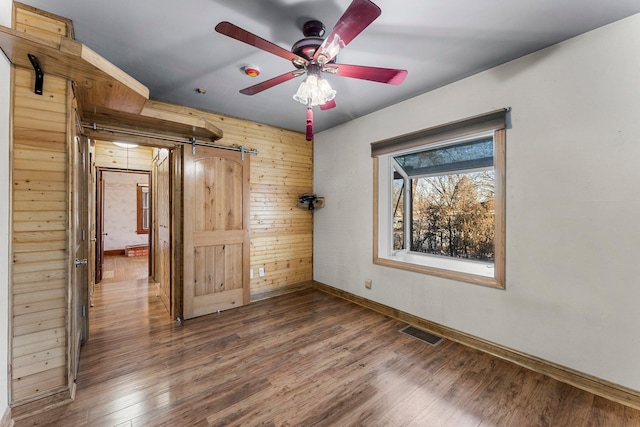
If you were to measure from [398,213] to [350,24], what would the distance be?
284 cm

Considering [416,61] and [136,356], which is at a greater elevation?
[416,61]

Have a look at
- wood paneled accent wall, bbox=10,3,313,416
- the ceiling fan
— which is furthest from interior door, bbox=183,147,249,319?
the ceiling fan

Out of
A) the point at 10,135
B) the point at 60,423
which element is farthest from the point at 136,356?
the point at 10,135

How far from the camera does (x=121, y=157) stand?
513 centimetres

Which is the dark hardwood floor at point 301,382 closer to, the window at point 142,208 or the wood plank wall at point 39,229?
the wood plank wall at point 39,229

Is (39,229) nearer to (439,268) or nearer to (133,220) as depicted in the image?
(439,268)

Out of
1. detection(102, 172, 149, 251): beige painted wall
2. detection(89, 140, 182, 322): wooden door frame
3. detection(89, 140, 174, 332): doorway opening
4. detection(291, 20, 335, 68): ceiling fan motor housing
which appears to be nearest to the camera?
detection(291, 20, 335, 68): ceiling fan motor housing

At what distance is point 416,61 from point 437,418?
2.74 meters

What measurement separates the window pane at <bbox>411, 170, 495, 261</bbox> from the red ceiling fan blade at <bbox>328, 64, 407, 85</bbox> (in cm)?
188

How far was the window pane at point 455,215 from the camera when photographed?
3039mm

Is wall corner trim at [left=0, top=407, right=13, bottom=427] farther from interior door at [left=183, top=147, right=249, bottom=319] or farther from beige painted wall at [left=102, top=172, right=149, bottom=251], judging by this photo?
beige painted wall at [left=102, top=172, right=149, bottom=251]

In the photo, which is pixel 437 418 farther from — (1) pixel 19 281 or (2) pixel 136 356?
(1) pixel 19 281

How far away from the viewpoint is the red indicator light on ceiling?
2.38m

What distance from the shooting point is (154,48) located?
2125 mm
